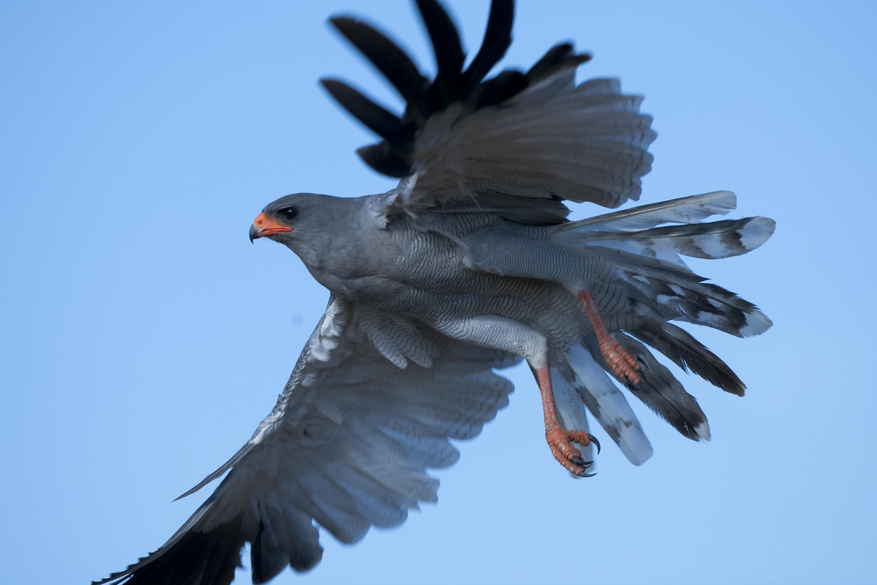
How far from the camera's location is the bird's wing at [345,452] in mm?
6102

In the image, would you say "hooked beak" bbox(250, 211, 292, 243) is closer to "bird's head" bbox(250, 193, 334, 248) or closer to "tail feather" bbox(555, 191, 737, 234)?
"bird's head" bbox(250, 193, 334, 248)

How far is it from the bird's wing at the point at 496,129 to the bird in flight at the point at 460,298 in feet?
0.03

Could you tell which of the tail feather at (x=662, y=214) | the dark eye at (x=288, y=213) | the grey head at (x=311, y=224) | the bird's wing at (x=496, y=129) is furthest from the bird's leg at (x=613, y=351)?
the dark eye at (x=288, y=213)

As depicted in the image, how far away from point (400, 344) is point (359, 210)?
127 centimetres

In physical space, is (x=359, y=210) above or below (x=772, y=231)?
above

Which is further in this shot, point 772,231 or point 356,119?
point 772,231

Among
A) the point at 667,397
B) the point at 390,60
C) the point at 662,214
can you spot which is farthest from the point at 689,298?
the point at 390,60

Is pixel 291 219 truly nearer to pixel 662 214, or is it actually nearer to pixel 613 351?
pixel 613 351

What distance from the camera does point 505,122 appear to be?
14.1ft

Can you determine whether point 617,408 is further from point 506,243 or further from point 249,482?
point 249,482

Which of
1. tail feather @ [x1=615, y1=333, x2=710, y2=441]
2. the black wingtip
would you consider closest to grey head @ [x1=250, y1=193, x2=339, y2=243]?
the black wingtip

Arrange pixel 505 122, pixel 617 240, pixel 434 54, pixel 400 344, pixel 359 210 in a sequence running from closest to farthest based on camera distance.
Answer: pixel 434 54
pixel 505 122
pixel 359 210
pixel 617 240
pixel 400 344

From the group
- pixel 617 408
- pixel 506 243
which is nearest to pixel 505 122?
pixel 506 243

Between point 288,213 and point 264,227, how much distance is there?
0.18 meters
